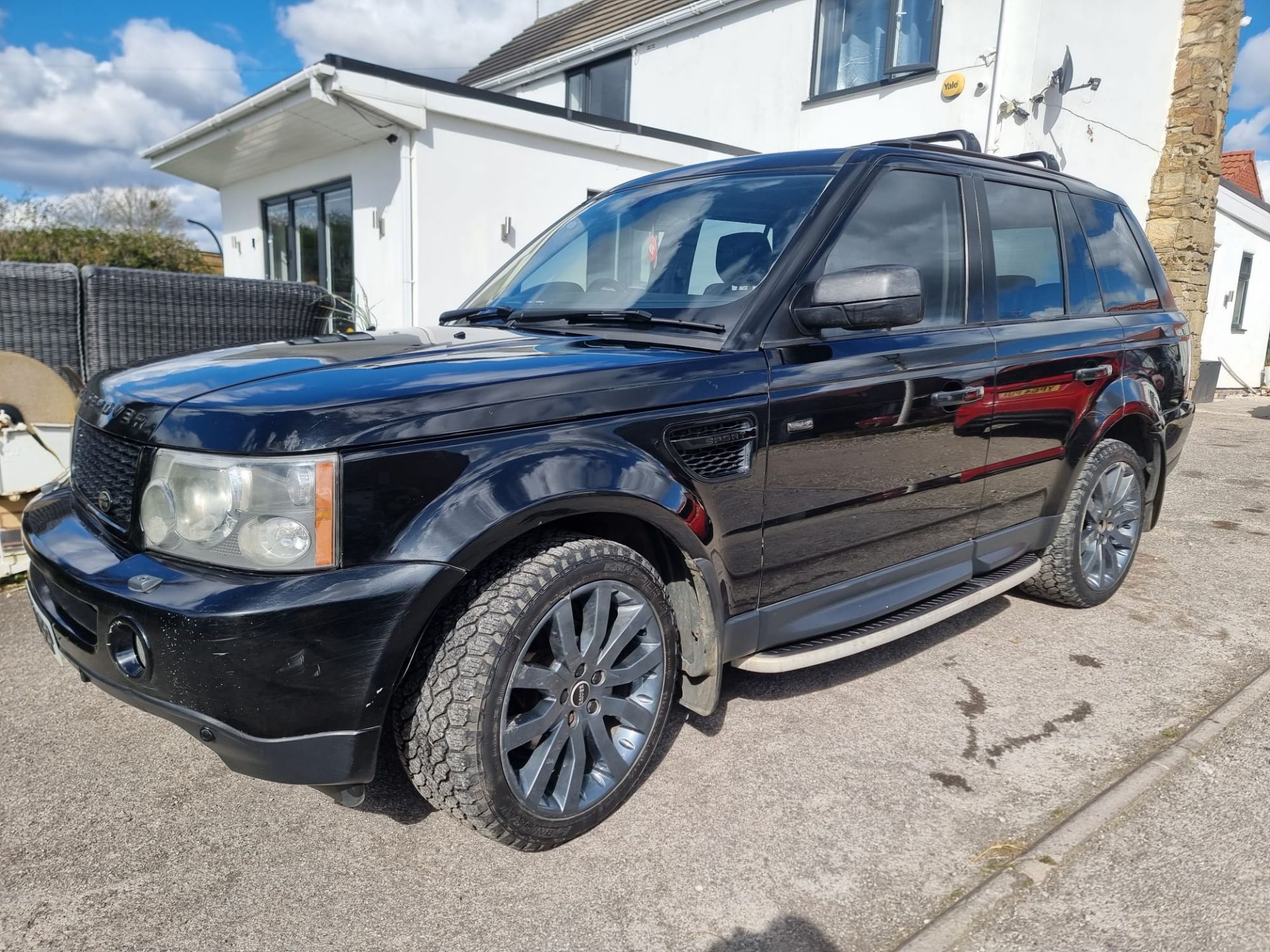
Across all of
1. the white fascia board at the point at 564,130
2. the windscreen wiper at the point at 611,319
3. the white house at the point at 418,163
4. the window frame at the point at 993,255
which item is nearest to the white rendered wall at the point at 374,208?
the white house at the point at 418,163

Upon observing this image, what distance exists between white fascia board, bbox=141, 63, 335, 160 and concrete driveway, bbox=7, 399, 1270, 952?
540 cm

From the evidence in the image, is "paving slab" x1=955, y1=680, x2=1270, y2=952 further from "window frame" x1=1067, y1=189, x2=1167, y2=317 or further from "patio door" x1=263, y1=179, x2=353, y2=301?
"patio door" x1=263, y1=179, x2=353, y2=301

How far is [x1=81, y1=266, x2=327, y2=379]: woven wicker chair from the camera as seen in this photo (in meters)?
4.86

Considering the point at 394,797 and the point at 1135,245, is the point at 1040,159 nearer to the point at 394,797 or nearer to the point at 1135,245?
the point at 1135,245

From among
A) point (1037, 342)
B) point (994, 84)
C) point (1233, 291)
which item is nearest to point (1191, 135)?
point (994, 84)

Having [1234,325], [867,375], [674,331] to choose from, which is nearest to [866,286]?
[867,375]

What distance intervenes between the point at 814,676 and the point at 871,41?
32.6ft

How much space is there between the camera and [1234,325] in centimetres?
1731

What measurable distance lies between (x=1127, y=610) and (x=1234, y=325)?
16.6 metres

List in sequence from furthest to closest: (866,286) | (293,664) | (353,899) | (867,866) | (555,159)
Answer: (555,159), (866,286), (867,866), (353,899), (293,664)

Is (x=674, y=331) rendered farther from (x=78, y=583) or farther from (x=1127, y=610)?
(x=1127, y=610)

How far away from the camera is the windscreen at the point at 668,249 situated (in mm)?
2777

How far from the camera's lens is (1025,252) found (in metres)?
3.53

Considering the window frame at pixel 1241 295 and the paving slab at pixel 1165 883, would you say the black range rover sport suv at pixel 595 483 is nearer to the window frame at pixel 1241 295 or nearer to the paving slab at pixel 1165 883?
the paving slab at pixel 1165 883
